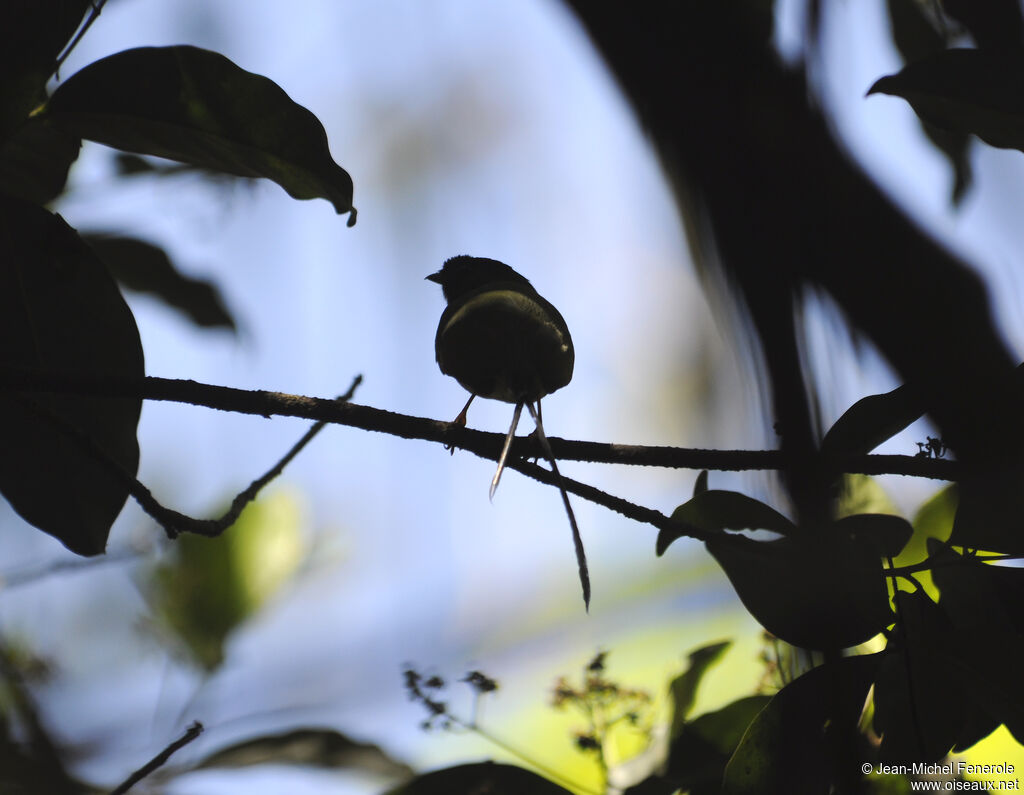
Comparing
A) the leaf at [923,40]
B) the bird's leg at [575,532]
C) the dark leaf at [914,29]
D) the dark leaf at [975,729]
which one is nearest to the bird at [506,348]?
the bird's leg at [575,532]

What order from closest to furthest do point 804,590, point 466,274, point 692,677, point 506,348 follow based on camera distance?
point 804,590, point 692,677, point 506,348, point 466,274

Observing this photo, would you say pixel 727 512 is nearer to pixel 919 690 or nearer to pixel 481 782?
pixel 919 690

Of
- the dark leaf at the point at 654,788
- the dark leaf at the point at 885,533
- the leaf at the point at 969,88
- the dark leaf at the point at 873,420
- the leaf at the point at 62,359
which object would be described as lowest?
the dark leaf at the point at 654,788

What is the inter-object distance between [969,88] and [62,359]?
1.86m

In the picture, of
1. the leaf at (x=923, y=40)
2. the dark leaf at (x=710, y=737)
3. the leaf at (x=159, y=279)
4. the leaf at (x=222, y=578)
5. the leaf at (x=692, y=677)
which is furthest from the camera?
the leaf at (x=159, y=279)

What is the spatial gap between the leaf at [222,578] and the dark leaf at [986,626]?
1.79 metres

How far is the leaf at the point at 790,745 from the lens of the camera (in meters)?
1.37

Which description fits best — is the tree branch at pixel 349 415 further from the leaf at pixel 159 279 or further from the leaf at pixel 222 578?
the leaf at pixel 159 279

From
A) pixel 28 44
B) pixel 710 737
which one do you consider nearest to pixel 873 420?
pixel 710 737

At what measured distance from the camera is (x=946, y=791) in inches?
59.4

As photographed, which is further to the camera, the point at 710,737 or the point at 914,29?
the point at 914,29

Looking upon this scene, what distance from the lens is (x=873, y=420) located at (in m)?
1.54

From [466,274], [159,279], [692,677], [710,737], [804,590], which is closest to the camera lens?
[804,590]

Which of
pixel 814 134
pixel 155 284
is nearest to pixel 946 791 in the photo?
pixel 814 134
